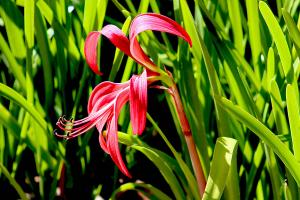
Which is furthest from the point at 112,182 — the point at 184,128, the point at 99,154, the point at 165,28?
the point at 165,28

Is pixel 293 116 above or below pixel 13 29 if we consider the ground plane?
below

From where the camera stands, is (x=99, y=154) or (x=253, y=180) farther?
(x=99, y=154)

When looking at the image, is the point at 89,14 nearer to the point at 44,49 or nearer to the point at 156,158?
the point at 44,49

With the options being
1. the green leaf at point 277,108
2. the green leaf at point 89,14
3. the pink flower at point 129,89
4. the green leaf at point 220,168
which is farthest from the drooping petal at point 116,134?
the green leaf at point 89,14

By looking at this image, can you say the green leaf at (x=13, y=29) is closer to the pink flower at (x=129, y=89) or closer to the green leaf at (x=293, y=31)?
the pink flower at (x=129, y=89)

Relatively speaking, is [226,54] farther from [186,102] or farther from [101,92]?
[101,92]

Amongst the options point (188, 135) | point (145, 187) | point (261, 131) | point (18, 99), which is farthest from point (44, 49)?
point (261, 131)
